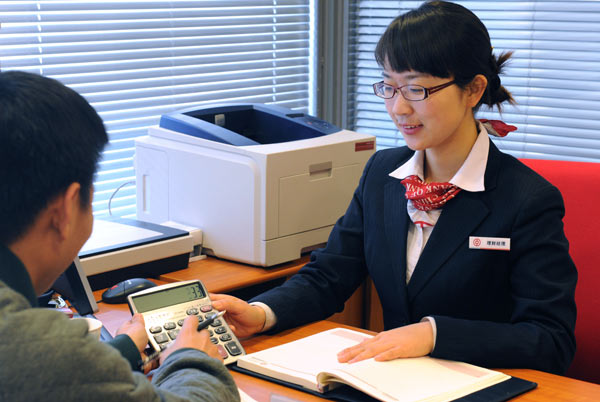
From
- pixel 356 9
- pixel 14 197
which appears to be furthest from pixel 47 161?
pixel 356 9

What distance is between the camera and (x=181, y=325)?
4.54ft

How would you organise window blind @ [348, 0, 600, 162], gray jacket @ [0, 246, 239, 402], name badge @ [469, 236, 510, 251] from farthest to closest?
window blind @ [348, 0, 600, 162], name badge @ [469, 236, 510, 251], gray jacket @ [0, 246, 239, 402]

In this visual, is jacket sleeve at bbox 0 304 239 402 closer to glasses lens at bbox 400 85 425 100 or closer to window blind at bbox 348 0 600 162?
glasses lens at bbox 400 85 425 100

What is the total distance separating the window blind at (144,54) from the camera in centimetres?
223

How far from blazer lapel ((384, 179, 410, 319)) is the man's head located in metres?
0.94

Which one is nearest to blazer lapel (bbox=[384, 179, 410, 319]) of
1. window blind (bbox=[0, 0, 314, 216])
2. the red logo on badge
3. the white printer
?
the white printer

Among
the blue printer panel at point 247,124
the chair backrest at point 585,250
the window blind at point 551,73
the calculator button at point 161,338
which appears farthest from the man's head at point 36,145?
the window blind at point 551,73

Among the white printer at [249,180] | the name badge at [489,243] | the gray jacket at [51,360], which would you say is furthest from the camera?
the white printer at [249,180]

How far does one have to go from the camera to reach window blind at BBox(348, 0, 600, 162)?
2.70m

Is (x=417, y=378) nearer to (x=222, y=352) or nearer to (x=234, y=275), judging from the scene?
(x=222, y=352)

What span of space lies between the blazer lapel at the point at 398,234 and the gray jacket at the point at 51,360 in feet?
2.86

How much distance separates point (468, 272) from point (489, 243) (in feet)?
0.26

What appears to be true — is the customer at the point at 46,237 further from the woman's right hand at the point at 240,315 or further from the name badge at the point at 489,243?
the name badge at the point at 489,243

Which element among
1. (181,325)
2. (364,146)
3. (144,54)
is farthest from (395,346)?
(144,54)
